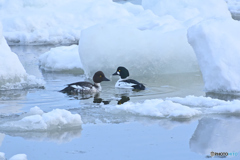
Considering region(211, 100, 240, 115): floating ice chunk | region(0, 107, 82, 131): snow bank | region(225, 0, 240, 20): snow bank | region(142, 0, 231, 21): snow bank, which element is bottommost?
region(211, 100, 240, 115): floating ice chunk

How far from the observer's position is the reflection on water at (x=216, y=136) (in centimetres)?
514

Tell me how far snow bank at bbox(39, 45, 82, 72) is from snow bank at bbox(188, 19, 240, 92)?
190 inches

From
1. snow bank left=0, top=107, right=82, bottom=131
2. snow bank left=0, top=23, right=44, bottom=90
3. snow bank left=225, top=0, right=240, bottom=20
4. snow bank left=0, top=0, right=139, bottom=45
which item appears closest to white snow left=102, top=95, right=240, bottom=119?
snow bank left=0, top=107, right=82, bottom=131

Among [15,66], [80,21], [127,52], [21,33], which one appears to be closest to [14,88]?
[15,66]

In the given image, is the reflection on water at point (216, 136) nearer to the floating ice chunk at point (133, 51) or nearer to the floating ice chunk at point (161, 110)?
the floating ice chunk at point (161, 110)

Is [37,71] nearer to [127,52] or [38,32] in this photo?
[127,52]

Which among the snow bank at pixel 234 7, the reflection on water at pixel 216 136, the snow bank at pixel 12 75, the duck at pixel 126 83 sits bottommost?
the reflection on water at pixel 216 136

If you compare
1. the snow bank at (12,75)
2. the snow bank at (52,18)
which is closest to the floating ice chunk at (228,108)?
the snow bank at (12,75)

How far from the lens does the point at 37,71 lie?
42.9 ft

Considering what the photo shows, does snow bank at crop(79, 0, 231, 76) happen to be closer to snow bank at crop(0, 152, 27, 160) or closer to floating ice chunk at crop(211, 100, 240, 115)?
floating ice chunk at crop(211, 100, 240, 115)

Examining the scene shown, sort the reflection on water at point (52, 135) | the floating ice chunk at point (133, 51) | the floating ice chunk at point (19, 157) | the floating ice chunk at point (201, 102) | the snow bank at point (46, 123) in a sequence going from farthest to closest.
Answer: the floating ice chunk at point (133, 51) < the floating ice chunk at point (201, 102) < the snow bank at point (46, 123) < the reflection on water at point (52, 135) < the floating ice chunk at point (19, 157)

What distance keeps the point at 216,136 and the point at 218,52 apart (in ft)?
11.7

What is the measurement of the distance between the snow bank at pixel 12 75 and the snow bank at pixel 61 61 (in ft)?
11.1

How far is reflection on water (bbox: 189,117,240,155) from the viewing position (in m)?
5.14
